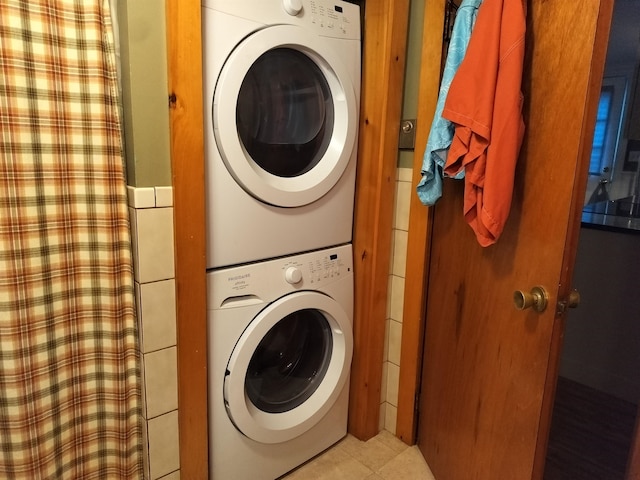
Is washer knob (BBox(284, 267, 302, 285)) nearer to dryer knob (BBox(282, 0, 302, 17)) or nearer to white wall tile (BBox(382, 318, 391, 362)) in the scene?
white wall tile (BBox(382, 318, 391, 362))

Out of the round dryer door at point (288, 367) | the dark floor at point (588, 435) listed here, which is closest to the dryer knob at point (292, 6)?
the round dryer door at point (288, 367)

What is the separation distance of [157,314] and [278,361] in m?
0.53

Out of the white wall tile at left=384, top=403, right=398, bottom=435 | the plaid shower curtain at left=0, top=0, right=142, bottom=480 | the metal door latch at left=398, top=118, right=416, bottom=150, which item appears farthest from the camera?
the white wall tile at left=384, top=403, right=398, bottom=435

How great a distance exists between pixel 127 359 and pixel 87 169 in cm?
50

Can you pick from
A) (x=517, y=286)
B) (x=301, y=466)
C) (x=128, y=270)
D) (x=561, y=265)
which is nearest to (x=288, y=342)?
(x=301, y=466)

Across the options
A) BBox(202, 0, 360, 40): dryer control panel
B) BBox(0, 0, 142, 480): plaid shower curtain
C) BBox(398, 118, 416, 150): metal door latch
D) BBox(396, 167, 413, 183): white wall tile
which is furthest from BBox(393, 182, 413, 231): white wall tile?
BBox(0, 0, 142, 480): plaid shower curtain

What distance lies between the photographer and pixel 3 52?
3.00 ft

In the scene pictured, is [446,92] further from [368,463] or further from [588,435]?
[588,435]

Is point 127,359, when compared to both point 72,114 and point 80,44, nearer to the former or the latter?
point 72,114

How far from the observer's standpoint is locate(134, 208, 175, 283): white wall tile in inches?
43.9

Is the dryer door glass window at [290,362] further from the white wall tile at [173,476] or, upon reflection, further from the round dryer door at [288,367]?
the white wall tile at [173,476]

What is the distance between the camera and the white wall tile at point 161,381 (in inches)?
46.9

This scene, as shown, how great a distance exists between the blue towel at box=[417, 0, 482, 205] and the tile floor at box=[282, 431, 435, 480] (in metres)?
1.04

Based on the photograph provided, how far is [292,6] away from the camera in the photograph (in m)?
1.27
